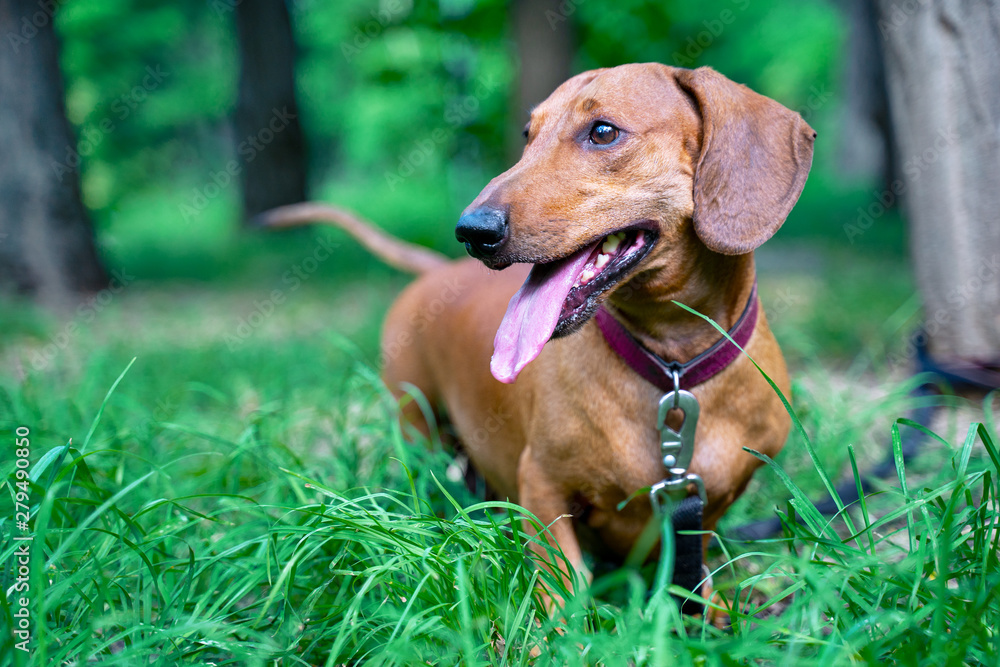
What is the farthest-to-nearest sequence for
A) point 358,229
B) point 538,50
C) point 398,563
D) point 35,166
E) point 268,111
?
point 268,111
point 538,50
point 35,166
point 358,229
point 398,563

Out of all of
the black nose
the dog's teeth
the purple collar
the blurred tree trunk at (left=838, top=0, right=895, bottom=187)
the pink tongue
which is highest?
the black nose

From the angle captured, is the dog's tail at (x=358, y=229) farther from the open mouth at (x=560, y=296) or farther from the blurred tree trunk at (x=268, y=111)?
the blurred tree trunk at (x=268, y=111)

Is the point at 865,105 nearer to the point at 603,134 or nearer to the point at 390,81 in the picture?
the point at 390,81

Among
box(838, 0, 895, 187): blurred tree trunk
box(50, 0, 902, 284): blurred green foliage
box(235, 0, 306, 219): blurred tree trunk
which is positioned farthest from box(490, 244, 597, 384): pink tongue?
box(235, 0, 306, 219): blurred tree trunk

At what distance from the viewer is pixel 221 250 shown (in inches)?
398

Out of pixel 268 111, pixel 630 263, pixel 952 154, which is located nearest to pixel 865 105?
pixel 268 111

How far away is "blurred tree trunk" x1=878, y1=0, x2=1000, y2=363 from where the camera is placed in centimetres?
306

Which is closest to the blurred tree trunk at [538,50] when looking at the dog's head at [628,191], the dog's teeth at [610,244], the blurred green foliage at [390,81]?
the blurred green foliage at [390,81]

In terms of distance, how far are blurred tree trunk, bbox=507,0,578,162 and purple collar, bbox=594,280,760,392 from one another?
5.23 m

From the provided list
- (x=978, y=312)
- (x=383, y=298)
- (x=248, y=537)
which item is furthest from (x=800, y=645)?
(x=383, y=298)

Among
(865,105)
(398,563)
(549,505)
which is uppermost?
(398,563)

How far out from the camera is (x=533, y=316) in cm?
178

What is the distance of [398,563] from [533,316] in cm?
68

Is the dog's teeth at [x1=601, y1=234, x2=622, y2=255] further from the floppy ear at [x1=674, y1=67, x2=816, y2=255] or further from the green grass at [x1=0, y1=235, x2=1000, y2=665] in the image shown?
the green grass at [x1=0, y1=235, x2=1000, y2=665]
